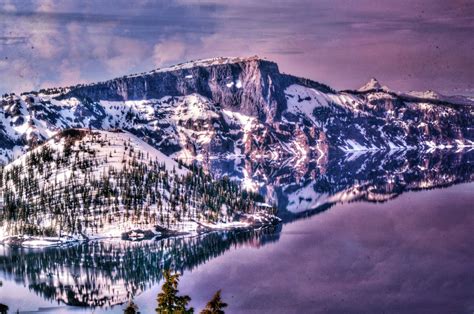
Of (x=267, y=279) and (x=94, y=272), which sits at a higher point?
(x=94, y=272)

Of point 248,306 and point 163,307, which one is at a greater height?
point 163,307

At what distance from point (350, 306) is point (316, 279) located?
79.9 feet

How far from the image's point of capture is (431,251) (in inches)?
7397

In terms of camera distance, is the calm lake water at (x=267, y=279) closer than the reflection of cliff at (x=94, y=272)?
Yes

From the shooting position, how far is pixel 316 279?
159375 mm

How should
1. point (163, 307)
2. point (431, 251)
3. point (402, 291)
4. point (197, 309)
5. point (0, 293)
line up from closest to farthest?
point (163, 307), point (197, 309), point (402, 291), point (0, 293), point (431, 251)

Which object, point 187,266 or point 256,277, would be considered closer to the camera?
point 256,277

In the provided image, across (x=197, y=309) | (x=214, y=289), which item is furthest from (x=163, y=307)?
(x=214, y=289)

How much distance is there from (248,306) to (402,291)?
3455 centimetres

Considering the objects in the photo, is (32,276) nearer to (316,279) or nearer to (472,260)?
(316,279)

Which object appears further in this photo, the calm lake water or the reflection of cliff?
the reflection of cliff

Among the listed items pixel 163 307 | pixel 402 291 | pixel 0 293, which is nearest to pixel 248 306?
pixel 402 291

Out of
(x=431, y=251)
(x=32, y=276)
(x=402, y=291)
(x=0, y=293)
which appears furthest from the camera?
(x=431, y=251)

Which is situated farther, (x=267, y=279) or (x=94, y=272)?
A: (x=94, y=272)
